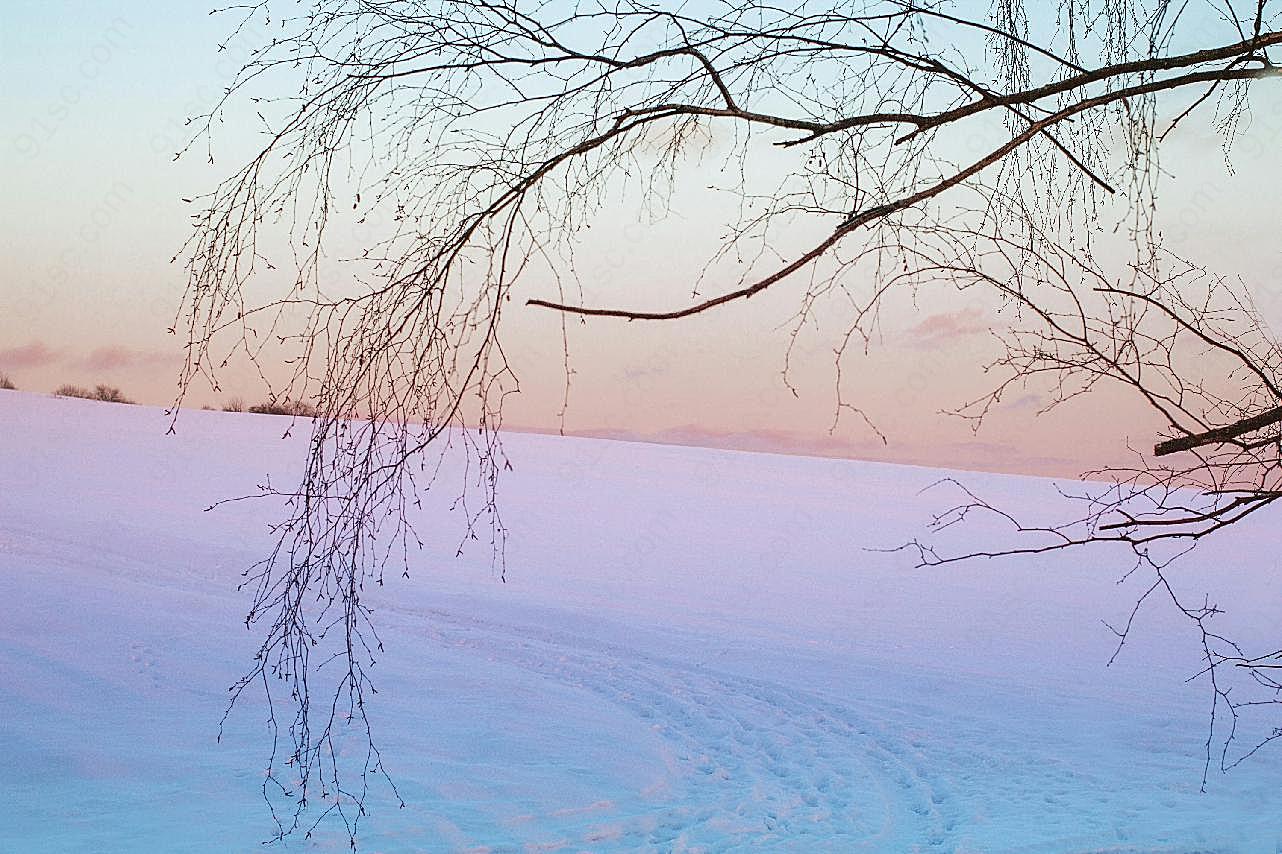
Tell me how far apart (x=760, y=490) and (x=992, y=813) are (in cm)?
2017

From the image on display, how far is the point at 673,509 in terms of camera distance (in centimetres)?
1950

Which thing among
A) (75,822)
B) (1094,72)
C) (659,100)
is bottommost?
(75,822)

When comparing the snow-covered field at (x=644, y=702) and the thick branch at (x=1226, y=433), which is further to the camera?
the snow-covered field at (x=644, y=702)

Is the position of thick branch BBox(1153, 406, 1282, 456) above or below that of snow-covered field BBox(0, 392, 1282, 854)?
above

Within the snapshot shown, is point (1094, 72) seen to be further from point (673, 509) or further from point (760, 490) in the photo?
point (760, 490)

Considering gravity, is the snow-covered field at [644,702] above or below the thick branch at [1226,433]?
below

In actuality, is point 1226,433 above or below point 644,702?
above

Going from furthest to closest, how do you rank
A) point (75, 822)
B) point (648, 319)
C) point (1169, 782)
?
point (1169, 782)
point (75, 822)
point (648, 319)

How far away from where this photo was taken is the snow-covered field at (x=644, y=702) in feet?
16.5

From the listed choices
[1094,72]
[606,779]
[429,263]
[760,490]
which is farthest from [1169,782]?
[760,490]

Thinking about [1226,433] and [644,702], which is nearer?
[1226,433]

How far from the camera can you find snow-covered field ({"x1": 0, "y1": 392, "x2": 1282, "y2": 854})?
198 inches

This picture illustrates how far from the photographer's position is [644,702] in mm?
7125

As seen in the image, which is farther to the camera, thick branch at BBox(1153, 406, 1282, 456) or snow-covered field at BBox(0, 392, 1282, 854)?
snow-covered field at BBox(0, 392, 1282, 854)
